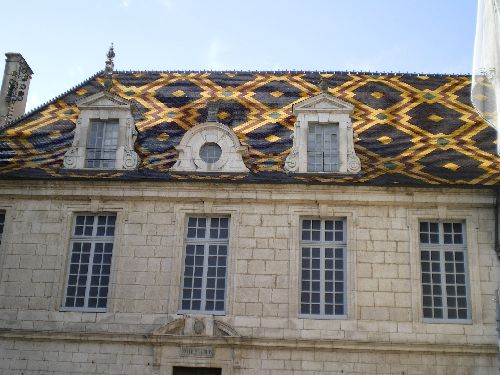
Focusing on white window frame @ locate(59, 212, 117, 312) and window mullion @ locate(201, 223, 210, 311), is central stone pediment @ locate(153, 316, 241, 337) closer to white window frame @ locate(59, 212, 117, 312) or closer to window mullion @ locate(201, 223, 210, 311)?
window mullion @ locate(201, 223, 210, 311)

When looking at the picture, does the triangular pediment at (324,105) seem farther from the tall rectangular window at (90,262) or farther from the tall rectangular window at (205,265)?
the tall rectangular window at (90,262)

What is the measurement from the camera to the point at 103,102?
1241cm

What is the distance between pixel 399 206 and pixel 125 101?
5102mm

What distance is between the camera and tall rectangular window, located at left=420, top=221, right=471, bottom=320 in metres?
10.6

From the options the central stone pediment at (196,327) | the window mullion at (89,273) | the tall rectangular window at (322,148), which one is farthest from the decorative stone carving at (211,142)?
the central stone pediment at (196,327)

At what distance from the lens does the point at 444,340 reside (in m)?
10.3

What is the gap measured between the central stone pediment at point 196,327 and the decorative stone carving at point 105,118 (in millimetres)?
2989

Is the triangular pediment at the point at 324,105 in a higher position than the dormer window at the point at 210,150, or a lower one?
higher

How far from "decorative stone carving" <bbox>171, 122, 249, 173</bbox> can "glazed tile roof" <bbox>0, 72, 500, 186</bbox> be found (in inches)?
7.8

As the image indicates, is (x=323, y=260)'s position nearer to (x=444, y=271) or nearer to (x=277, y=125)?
(x=444, y=271)

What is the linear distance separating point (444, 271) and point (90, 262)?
18.4 feet

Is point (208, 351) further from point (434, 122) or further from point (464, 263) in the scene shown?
point (434, 122)

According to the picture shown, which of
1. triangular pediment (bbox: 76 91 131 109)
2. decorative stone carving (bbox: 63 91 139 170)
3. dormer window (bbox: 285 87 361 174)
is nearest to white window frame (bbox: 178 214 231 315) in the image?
dormer window (bbox: 285 87 361 174)

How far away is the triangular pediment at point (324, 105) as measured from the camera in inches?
473
